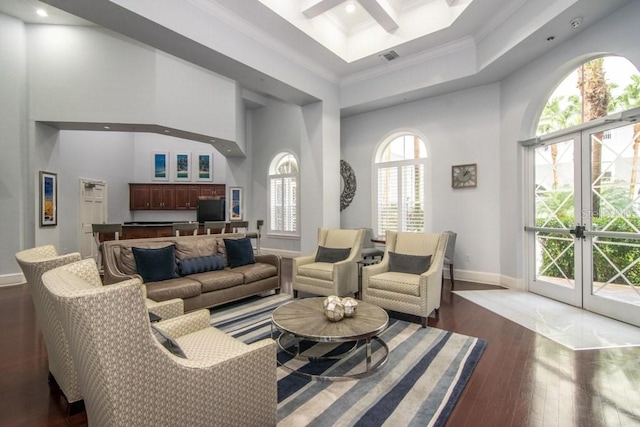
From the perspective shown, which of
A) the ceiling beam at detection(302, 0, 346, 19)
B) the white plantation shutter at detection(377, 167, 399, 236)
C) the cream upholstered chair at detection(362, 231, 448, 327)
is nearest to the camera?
the cream upholstered chair at detection(362, 231, 448, 327)

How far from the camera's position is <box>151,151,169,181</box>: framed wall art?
9805mm

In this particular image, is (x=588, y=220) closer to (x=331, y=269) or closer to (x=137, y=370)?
(x=331, y=269)

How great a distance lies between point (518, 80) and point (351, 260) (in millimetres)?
3793

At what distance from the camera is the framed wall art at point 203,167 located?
10.2 metres

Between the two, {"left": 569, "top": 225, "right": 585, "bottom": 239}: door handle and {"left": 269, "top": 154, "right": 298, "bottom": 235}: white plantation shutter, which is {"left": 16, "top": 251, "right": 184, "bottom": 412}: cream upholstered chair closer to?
{"left": 569, "top": 225, "right": 585, "bottom": 239}: door handle

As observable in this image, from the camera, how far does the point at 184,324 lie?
2.16 meters

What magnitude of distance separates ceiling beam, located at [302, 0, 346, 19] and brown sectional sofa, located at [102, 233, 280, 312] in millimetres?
3428

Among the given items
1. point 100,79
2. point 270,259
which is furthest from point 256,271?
point 100,79

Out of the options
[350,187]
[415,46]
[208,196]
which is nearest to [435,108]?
[415,46]

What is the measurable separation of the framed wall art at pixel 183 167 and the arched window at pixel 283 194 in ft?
11.2

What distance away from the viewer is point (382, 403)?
2035 mm

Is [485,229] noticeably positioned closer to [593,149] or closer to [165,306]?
[593,149]

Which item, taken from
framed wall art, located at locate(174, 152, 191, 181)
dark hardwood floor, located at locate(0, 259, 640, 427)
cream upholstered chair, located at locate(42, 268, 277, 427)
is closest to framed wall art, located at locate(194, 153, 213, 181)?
framed wall art, located at locate(174, 152, 191, 181)

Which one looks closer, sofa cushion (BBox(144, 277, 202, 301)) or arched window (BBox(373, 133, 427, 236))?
sofa cushion (BBox(144, 277, 202, 301))
